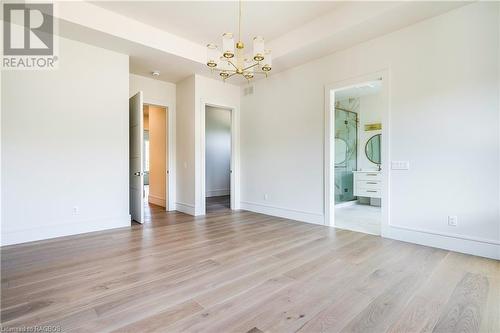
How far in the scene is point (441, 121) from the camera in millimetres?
3301

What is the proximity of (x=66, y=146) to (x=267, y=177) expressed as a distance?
375 cm

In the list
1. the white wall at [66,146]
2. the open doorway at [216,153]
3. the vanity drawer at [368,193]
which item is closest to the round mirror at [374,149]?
the vanity drawer at [368,193]

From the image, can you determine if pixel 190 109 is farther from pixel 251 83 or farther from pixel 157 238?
pixel 157 238

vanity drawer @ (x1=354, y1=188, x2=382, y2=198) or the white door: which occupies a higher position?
the white door

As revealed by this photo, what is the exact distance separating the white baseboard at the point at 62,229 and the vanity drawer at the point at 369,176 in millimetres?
5500

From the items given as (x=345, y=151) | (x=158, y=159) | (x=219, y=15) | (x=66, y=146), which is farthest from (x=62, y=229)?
(x=345, y=151)

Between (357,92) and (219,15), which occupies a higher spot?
(219,15)

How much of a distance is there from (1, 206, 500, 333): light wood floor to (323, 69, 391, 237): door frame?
633mm

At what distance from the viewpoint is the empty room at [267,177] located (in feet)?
6.64

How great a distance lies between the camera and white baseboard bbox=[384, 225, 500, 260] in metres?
2.96

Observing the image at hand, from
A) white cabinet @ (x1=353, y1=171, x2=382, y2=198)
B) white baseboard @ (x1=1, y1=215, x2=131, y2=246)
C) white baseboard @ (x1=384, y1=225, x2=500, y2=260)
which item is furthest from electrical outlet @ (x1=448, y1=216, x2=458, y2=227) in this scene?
white baseboard @ (x1=1, y1=215, x2=131, y2=246)

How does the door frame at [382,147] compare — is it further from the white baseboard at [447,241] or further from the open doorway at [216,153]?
the open doorway at [216,153]

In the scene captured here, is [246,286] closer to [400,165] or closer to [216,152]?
[400,165]

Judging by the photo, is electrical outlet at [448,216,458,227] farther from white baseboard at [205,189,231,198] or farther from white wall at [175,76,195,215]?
white baseboard at [205,189,231,198]
